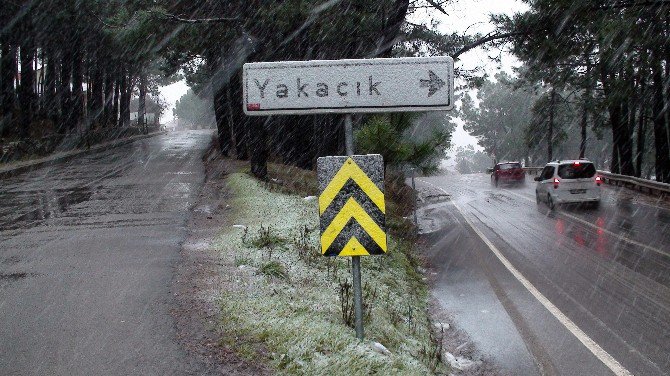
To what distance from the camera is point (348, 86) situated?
5.14 m

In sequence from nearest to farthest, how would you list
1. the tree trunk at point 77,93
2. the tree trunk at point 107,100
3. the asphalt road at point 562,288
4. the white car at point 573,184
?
the asphalt road at point 562,288 → the white car at point 573,184 → the tree trunk at point 77,93 → the tree trunk at point 107,100

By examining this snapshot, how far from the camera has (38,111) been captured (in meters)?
39.8

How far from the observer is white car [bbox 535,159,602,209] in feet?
68.5

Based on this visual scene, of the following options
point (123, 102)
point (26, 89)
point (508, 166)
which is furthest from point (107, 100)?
point (508, 166)

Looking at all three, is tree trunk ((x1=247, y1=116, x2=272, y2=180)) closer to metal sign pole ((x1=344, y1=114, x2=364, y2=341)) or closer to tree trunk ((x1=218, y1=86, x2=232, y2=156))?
tree trunk ((x1=218, y1=86, x2=232, y2=156))

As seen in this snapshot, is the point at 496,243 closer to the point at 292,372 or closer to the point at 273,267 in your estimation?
the point at 273,267

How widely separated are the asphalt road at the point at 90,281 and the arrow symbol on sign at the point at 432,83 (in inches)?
119

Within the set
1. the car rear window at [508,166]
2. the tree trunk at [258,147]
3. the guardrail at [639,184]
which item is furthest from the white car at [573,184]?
the car rear window at [508,166]

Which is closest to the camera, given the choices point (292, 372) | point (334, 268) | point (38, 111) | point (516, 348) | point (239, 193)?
point (292, 372)

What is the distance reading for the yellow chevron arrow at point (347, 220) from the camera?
17.3 feet

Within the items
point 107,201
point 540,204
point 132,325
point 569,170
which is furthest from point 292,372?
point 540,204

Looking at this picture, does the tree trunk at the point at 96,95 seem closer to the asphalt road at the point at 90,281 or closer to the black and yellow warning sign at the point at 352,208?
the asphalt road at the point at 90,281

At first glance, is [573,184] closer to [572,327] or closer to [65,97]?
[572,327]

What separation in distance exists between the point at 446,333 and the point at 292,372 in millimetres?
3384
